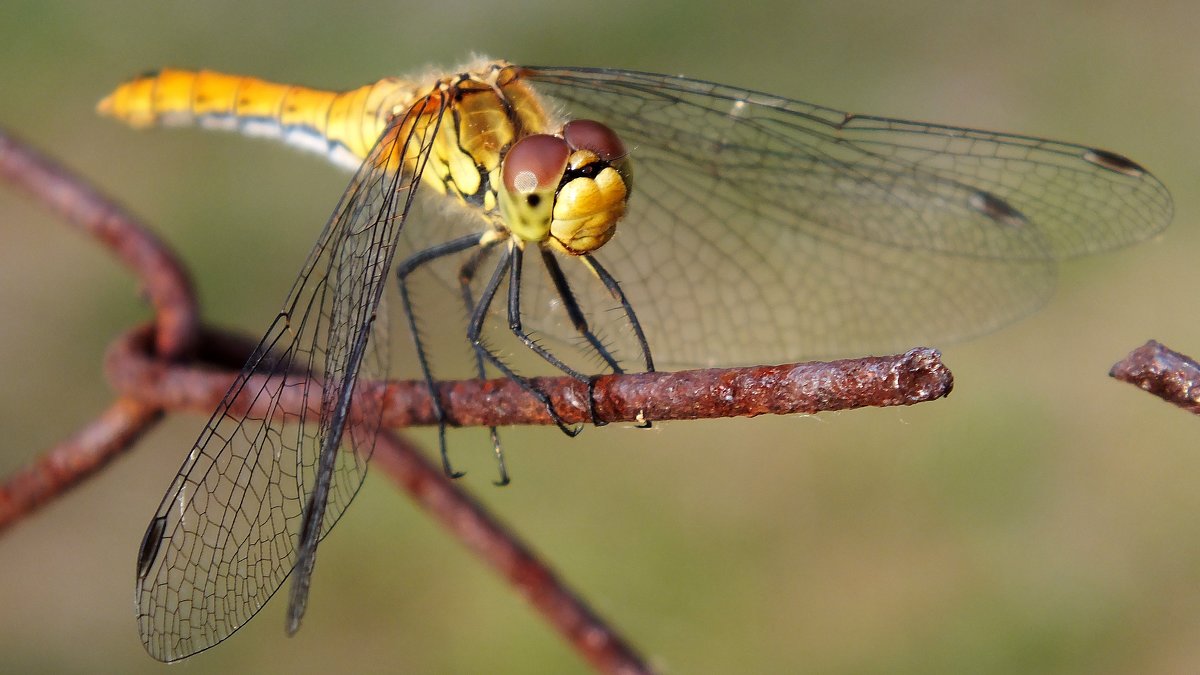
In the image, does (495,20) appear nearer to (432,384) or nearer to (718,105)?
(718,105)

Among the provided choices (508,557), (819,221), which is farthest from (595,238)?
(819,221)

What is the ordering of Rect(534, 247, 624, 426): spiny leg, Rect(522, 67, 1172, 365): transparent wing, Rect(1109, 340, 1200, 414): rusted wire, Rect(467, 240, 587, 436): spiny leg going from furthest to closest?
Rect(522, 67, 1172, 365): transparent wing, Rect(534, 247, 624, 426): spiny leg, Rect(467, 240, 587, 436): spiny leg, Rect(1109, 340, 1200, 414): rusted wire

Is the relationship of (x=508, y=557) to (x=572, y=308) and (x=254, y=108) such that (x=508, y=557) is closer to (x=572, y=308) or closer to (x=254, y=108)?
(x=572, y=308)

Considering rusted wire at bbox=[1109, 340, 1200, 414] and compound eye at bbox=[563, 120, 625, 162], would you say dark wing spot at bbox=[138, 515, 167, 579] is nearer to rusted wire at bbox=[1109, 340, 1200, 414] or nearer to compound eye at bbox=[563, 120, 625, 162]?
compound eye at bbox=[563, 120, 625, 162]

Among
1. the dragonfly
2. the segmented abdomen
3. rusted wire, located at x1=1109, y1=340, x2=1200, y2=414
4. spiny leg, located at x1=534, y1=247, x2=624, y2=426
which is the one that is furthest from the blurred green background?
rusted wire, located at x1=1109, y1=340, x2=1200, y2=414

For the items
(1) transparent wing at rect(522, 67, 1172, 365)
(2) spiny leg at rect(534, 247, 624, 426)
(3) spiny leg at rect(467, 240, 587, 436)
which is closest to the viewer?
(3) spiny leg at rect(467, 240, 587, 436)

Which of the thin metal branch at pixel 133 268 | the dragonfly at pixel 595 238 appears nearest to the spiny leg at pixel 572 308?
the dragonfly at pixel 595 238

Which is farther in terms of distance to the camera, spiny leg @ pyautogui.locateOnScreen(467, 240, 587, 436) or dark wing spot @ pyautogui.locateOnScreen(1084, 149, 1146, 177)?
dark wing spot @ pyautogui.locateOnScreen(1084, 149, 1146, 177)
